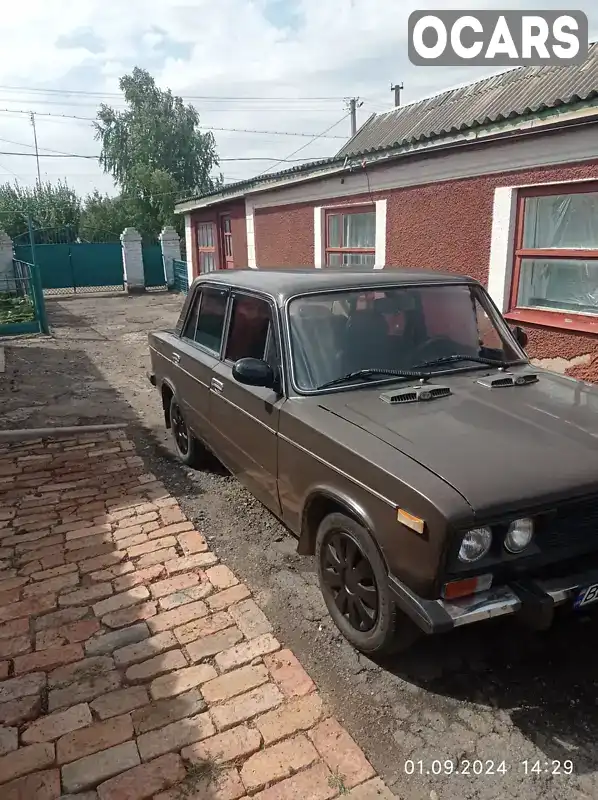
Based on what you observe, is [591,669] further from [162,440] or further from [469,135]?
[469,135]

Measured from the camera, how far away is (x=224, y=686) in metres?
2.57

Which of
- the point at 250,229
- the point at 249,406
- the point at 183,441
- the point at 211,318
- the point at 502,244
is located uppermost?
the point at 250,229

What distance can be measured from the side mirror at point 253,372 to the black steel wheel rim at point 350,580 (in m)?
0.96

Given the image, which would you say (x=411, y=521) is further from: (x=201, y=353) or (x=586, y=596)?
(x=201, y=353)

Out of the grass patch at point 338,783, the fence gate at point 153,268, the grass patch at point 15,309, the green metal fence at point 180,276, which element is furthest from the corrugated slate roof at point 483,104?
the fence gate at point 153,268

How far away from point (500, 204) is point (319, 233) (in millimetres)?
4353

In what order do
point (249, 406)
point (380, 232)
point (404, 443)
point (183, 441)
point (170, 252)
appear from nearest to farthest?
point (404, 443), point (249, 406), point (183, 441), point (380, 232), point (170, 252)

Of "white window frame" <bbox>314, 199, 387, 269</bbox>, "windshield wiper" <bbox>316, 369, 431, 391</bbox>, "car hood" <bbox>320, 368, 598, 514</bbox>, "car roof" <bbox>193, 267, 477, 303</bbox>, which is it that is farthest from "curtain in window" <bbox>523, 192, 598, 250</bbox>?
"windshield wiper" <bbox>316, 369, 431, 391</bbox>

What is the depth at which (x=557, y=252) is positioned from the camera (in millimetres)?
5992

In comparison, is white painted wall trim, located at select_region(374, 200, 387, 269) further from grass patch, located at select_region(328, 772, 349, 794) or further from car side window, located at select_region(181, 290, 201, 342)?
grass patch, located at select_region(328, 772, 349, 794)

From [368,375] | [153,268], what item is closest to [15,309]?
[153,268]

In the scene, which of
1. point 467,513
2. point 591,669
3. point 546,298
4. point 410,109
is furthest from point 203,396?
point 410,109

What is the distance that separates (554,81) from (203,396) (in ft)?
27.0

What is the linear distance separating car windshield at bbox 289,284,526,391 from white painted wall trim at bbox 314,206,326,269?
21.8 feet
